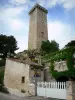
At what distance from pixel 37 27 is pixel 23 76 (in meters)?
22.1

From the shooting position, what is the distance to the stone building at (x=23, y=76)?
49.3 ft

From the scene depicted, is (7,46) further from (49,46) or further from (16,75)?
(16,75)

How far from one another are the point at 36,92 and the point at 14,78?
13.0ft

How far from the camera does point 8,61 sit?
Result: 18.5 metres

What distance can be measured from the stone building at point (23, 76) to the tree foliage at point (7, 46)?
16366 millimetres

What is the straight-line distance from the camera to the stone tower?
35781 millimetres

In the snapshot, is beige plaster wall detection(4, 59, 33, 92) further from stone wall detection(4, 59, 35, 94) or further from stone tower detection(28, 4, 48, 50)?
stone tower detection(28, 4, 48, 50)

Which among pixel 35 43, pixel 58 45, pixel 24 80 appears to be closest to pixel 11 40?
pixel 35 43

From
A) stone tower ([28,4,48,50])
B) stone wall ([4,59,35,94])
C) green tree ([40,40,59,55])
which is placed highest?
stone tower ([28,4,48,50])

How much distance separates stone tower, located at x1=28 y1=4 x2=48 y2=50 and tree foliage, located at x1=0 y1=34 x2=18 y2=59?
418 centimetres

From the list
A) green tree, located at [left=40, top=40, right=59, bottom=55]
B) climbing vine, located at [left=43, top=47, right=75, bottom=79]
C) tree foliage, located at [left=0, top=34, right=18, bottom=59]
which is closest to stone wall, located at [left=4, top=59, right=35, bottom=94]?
Result: climbing vine, located at [left=43, top=47, right=75, bottom=79]

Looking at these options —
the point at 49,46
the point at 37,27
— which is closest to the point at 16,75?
the point at 49,46

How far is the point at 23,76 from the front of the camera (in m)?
15.9

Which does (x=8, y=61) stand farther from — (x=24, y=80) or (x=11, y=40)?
(x=11, y=40)
